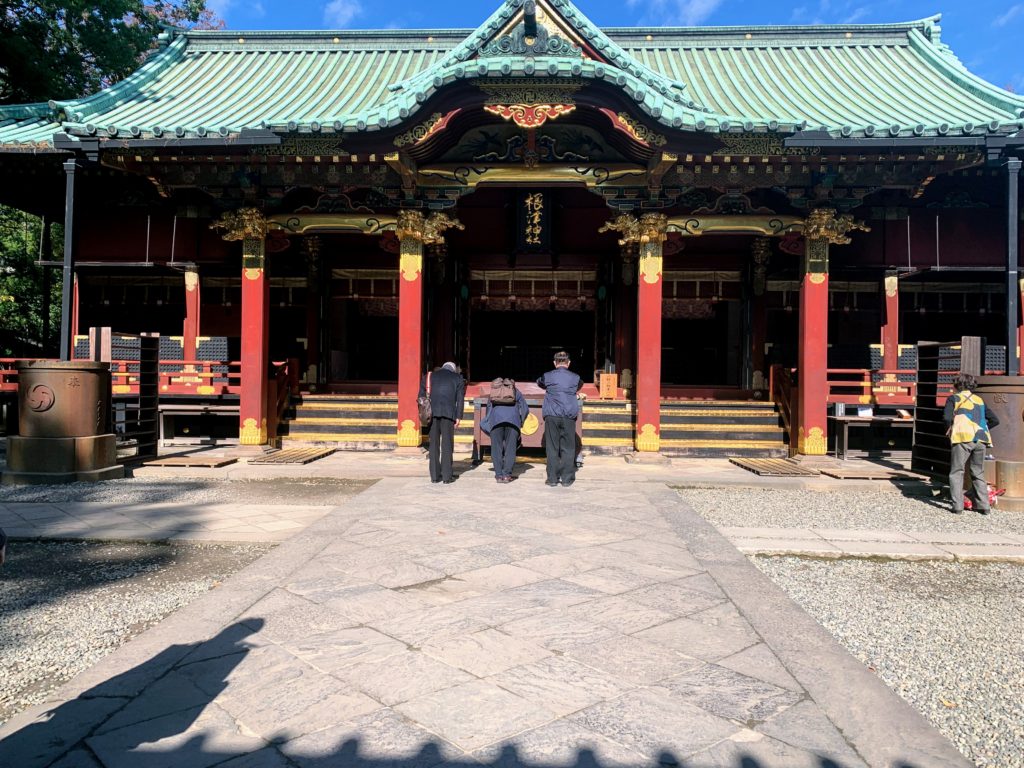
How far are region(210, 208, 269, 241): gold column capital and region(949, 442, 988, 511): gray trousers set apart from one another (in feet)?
33.5

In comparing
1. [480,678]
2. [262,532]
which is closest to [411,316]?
[262,532]

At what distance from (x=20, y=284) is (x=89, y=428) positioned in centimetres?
1173

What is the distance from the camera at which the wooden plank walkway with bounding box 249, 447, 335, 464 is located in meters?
9.35

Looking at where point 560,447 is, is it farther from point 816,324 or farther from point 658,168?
point 816,324

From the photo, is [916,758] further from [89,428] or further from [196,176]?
[196,176]

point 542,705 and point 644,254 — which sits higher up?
point 644,254

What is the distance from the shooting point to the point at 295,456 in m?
9.77

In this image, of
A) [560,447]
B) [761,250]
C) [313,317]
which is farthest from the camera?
[313,317]

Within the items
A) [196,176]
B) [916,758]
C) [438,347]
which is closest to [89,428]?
→ [196,176]

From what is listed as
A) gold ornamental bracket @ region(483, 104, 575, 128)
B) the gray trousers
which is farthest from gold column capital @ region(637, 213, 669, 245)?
the gray trousers

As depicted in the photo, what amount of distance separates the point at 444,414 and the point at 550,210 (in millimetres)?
5241

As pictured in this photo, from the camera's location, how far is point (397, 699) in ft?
8.19

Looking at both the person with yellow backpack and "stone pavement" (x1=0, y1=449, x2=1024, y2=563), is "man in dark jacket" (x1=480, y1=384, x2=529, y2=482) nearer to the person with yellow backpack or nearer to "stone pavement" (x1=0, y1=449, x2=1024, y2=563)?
"stone pavement" (x1=0, y1=449, x2=1024, y2=563)

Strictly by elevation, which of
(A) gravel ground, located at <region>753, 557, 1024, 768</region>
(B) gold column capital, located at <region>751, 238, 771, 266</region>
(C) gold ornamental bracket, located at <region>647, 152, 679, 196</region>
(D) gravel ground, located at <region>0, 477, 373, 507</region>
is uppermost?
(C) gold ornamental bracket, located at <region>647, 152, 679, 196</region>
